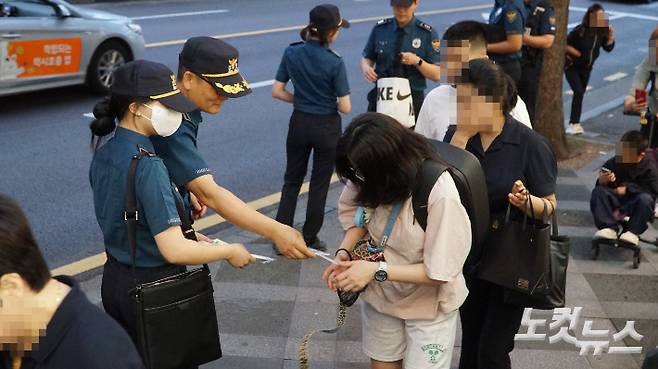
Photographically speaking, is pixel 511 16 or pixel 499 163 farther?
pixel 511 16

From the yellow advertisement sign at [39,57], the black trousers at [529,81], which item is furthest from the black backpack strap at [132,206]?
the yellow advertisement sign at [39,57]

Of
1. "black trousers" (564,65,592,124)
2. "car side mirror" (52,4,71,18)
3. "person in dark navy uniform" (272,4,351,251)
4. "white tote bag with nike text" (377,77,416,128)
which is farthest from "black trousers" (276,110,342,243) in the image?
"car side mirror" (52,4,71,18)

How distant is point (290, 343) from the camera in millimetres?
5141

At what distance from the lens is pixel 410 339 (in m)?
3.54

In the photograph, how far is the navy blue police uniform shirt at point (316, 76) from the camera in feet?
20.3

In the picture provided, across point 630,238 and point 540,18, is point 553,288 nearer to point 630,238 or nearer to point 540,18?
point 630,238

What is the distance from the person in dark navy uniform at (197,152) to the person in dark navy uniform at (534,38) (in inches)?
221

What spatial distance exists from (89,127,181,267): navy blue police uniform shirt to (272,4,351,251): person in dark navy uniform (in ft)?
9.58

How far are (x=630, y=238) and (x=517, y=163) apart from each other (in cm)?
302

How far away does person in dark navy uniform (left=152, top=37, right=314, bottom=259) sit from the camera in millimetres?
3613

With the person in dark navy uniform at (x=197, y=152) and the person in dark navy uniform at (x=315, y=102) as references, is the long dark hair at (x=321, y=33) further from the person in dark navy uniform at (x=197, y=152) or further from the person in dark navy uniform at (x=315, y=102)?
the person in dark navy uniform at (x=197, y=152)

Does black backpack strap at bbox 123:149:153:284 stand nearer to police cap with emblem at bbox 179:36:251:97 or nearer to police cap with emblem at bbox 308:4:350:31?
police cap with emblem at bbox 179:36:251:97

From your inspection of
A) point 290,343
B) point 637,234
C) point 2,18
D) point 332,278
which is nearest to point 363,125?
point 332,278

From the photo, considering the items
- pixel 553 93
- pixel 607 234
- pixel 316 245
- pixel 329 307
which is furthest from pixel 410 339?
pixel 553 93
